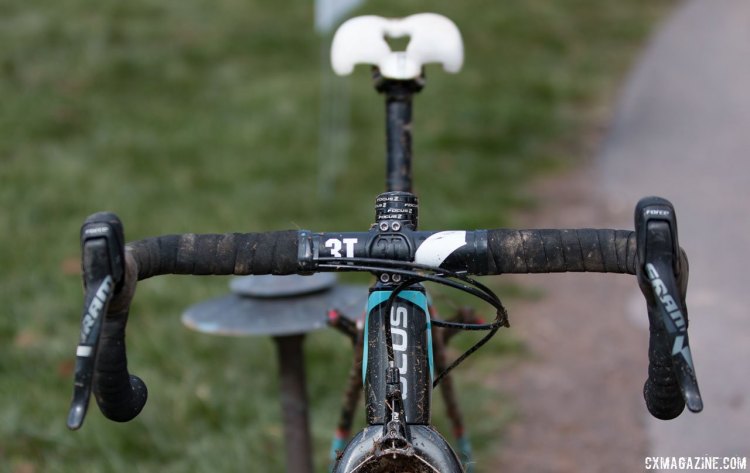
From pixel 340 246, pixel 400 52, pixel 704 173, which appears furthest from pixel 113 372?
pixel 704 173

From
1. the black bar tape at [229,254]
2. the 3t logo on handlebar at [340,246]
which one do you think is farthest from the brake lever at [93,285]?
the 3t logo on handlebar at [340,246]

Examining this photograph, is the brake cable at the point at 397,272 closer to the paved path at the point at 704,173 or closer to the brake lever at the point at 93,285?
the brake lever at the point at 93,285

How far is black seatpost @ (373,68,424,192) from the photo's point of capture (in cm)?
252

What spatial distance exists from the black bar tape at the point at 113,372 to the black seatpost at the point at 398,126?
42.4 inches

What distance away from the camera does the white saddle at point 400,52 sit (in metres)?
2.53

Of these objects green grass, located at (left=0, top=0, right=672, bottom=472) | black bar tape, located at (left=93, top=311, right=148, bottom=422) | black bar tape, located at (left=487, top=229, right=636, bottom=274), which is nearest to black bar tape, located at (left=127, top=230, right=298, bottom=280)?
black bar tape, located at (left=93, top=311, right=148, bottom=422)

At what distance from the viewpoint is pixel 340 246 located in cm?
170

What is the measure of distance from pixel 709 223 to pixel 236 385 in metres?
3.55

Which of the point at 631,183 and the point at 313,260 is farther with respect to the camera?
the point at 631,183

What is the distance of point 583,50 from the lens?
33.9ft

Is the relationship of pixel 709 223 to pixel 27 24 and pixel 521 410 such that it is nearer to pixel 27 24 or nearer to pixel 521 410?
pixel 521 410

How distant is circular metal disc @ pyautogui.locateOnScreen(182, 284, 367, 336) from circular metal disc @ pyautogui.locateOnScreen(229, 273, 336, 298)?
0.03 metres

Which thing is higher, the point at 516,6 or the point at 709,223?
the point at 516,6

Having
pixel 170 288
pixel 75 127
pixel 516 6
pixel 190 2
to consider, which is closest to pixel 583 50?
pixel 516 6
